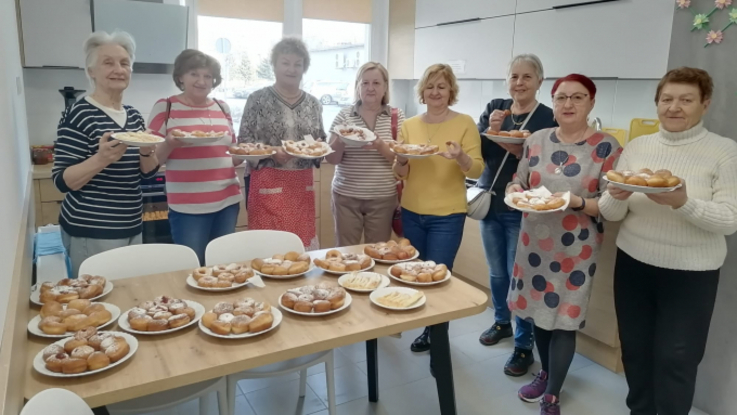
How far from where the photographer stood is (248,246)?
6.74ft

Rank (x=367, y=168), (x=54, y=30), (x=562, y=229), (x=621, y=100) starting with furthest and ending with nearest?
(x=54, y=30) → (x=621, y=100) → (x=367, y=168) → (x=562, y=229)

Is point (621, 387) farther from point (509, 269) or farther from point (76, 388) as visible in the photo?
point (76, 388)

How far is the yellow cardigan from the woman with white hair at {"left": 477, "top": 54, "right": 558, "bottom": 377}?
135 mm

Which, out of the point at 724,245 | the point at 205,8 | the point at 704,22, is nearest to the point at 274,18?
the point at 205,8

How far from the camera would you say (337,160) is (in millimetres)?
2463

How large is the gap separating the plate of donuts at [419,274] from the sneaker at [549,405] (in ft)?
2.67

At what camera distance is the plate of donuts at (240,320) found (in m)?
1.28

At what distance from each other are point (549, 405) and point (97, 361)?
169cm

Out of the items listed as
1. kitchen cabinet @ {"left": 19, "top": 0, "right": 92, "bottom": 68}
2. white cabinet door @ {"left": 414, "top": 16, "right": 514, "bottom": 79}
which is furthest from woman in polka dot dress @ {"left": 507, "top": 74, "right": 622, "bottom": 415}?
kitchen cabinet @ {"left": 19, "top": 0, "right": 92, "bottom": 68}

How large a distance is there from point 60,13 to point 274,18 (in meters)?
1.40

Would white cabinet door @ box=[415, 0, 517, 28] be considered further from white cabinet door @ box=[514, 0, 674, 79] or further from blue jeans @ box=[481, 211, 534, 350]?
blue jeans @ box=[481, 211, 534, 350]

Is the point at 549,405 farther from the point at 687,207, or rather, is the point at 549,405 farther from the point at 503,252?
the point at 687,207

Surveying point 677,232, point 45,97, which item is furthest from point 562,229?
point 45,97

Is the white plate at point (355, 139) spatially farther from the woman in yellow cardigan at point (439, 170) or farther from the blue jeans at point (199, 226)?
the blue jeans at point (199, 226)
